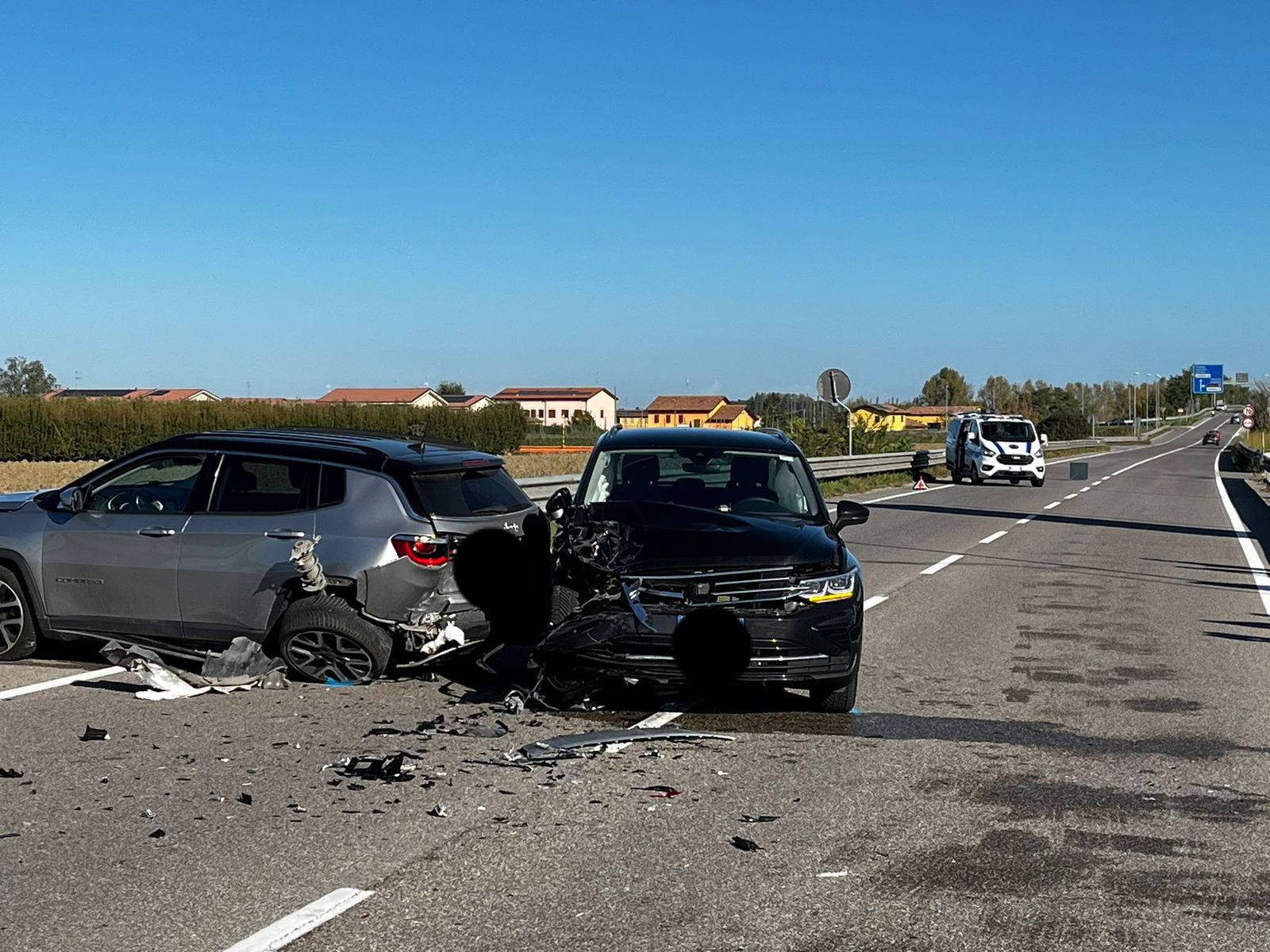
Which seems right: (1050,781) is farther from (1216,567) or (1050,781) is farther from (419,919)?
(1216,567)

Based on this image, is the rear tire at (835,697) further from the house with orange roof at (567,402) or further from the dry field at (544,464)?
the house with orange roof at (567,402)

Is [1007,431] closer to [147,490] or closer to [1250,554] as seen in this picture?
[1250,554]

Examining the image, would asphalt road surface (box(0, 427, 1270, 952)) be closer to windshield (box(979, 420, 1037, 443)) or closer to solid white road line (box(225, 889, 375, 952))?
solid white road line (box(225, 889, 375, 952))

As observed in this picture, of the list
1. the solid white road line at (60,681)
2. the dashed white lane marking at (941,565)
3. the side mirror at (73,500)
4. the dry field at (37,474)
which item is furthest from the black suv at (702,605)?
the dry field at (37,474)

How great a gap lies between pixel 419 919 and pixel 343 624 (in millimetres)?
3934

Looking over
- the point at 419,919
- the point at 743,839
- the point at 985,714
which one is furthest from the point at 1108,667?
the point at 419,919

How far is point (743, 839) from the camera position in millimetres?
5113

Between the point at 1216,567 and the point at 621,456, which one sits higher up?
the point at 621,456

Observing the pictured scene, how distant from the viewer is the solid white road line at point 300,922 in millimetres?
3943

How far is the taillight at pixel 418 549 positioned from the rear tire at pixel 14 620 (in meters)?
2.57

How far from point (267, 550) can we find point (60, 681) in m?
1.50

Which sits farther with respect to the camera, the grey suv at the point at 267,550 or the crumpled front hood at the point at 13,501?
the crumpled front hood at the point at 13,501

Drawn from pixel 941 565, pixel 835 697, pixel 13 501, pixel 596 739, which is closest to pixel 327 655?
pixel 596 739

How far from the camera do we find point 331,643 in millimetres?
8070
